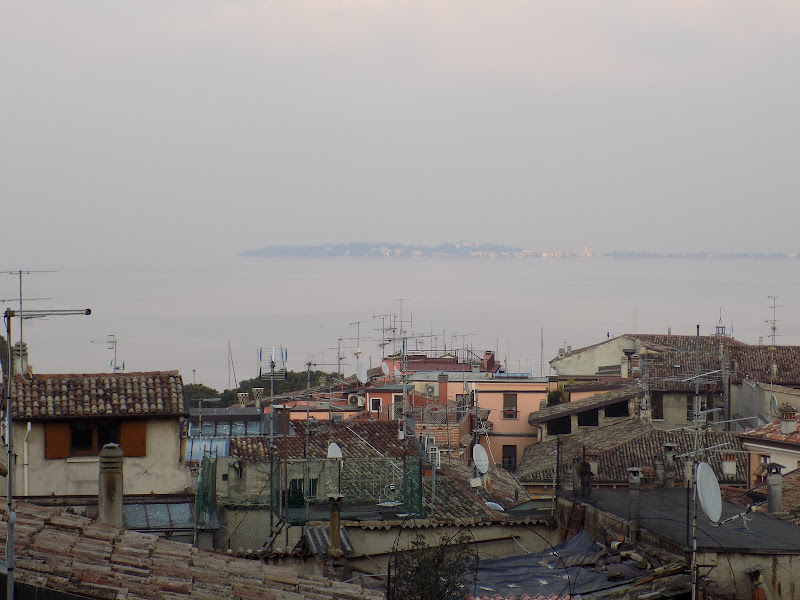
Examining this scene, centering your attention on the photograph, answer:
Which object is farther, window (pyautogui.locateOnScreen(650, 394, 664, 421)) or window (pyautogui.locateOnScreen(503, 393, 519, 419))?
window (pyautogui.locateOnScreen(503, 393, 519, 419))

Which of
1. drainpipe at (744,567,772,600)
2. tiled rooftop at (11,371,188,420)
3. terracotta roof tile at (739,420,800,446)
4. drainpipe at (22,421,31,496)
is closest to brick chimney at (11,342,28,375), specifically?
tiled rooftop at (11,371,188,420)

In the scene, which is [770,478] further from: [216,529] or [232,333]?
[232,333]

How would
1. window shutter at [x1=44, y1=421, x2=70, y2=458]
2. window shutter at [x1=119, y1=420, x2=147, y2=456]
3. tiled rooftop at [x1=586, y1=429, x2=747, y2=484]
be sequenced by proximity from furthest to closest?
tiled rooftop at [x1=586, y1=429, x2=747, y2=484], window shutter at [x1=119, y1=420, x2=147, y2=456], window shutter at [x1=44, y1=421, x2=70, y2=458]

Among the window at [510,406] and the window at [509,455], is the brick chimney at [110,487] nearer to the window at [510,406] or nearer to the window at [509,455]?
the window at [509,455]

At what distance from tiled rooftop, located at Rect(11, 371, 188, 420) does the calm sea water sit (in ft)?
83.5

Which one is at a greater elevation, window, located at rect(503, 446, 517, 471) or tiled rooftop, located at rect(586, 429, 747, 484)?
tiled rooftop, located at rect(586, 429, 747, 484)

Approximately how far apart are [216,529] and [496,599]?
5829 mm

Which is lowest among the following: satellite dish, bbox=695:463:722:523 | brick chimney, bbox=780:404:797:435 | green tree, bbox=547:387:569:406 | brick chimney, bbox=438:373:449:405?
green tree, bbox=547:387:569:406

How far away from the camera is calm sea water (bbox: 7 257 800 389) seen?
72938 millimetres

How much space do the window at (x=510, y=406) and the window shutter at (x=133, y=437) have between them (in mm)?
25087

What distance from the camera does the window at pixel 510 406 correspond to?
39094mm

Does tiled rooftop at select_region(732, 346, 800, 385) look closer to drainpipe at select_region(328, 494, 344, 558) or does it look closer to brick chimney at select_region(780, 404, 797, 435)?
brick chimney at select_region(780, 404, 797, 435)

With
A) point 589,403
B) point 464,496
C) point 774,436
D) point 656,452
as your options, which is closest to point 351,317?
point 589,403

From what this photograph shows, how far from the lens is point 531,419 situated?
36500 mm
